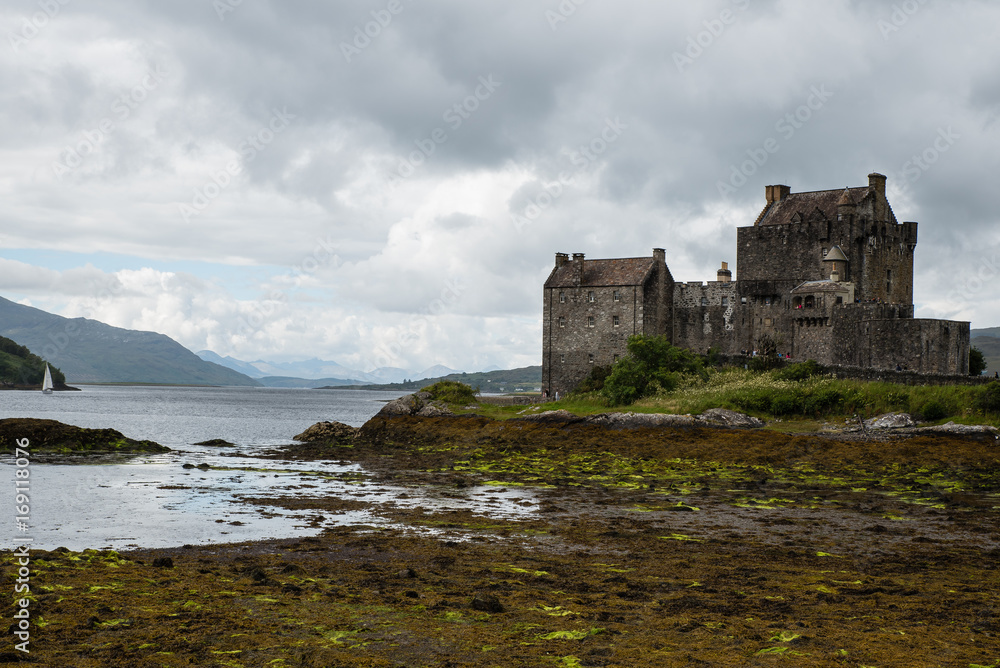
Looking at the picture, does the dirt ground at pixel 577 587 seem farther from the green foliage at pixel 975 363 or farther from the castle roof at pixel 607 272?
the castle roof at pixel 607 272

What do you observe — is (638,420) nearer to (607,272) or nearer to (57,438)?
(607,272)

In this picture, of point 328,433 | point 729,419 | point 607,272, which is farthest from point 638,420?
point 607,272

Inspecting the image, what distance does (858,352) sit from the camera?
54000mm

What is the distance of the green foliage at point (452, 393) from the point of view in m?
61.3

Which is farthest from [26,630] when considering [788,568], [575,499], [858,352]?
[858,352]

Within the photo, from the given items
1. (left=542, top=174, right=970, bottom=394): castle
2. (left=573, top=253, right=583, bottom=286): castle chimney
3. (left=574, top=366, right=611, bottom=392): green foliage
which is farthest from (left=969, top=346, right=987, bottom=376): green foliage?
(left=573, top=253, right=583, bottom=286): castle chimney

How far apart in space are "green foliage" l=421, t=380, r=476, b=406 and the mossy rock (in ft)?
69.5

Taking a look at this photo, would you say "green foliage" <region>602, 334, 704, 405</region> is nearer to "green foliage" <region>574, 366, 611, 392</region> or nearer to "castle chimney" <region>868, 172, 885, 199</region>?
"green foliage" <region>574, 366, 611, 392</region>

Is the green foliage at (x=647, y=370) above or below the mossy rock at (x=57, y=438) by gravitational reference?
above

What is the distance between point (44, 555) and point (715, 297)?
2291 inches

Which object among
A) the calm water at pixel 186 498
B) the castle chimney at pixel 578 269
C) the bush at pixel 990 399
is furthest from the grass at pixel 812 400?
the castle chimney at pixel 578 269

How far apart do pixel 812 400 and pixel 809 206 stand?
88.7 ft

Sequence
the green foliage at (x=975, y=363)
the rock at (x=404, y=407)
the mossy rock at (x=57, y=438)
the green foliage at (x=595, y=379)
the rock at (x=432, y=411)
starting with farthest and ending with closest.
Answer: the green foliage at (x=595, y=379), the rock at (x=404, y=407), the green foliage at (x=975, y=363), the rock at (x=432, y=411), the mossy rock at (x=57, y=438)

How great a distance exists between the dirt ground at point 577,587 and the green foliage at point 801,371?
823 inches
